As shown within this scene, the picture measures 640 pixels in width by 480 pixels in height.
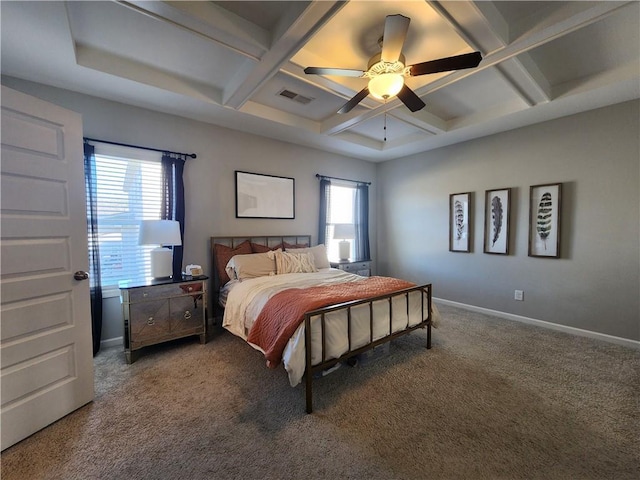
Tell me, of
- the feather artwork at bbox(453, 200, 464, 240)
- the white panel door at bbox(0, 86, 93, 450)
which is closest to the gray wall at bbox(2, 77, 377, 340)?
the white panel door at bbox(0, 86, 93, 450)

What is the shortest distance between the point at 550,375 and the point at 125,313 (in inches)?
156

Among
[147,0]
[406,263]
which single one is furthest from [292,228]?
[147,0]

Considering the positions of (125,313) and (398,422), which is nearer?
(398,422)

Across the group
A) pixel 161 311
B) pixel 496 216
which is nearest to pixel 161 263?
pixel 161 311

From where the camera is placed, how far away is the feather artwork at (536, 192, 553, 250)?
3.50 metres

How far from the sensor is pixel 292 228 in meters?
4.43

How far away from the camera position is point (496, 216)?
3.96 m

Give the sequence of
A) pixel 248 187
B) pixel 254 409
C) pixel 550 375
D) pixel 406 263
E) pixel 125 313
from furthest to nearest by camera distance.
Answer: pixel 406 263, pixel 248 187, pixel 125 313, pixel 550 375, pixel 254 409

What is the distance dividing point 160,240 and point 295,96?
216cm

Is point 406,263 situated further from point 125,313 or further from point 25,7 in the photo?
point 25,7

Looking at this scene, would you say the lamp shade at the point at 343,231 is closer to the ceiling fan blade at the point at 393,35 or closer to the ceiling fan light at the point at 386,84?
the ceiling fan light at the point at 386,84

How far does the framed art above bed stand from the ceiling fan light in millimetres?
2293

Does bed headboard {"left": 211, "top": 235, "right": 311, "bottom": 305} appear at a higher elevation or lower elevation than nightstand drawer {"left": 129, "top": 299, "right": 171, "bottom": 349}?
higher

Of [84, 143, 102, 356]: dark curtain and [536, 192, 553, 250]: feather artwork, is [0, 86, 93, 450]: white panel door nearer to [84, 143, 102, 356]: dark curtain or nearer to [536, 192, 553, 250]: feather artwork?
[84, 143, 102, 356]: dark curtain
